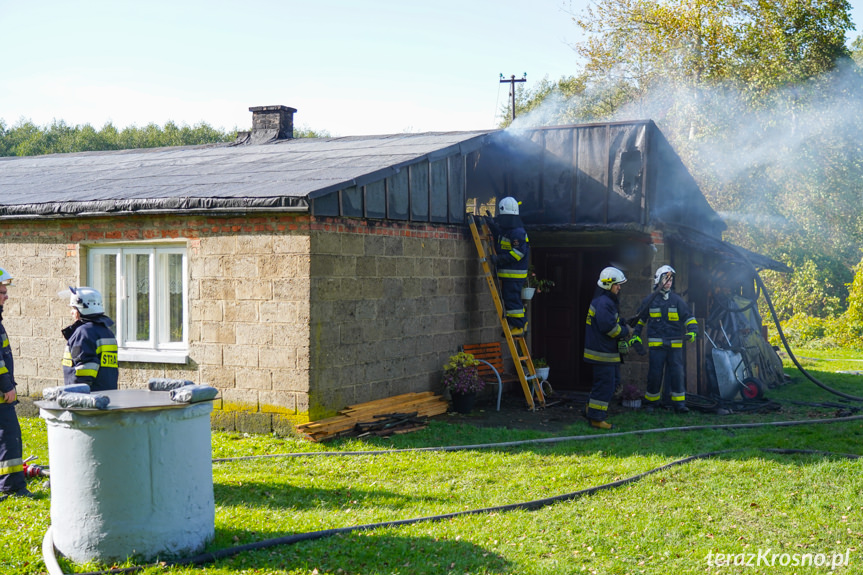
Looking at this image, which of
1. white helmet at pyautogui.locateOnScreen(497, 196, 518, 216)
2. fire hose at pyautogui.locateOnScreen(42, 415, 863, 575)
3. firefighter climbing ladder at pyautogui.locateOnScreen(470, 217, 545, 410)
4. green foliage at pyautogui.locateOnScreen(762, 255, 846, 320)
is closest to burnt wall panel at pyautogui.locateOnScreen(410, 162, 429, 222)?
firefighter climbing ladder at pyautogui.locateOnScreen(470, 217, 545, 410)

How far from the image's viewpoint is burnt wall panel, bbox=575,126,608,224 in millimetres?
13344

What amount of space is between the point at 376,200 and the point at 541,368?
422 centimetres

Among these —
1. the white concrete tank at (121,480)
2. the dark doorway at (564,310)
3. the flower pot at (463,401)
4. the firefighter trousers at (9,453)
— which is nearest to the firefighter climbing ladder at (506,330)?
the flower pot at (463,401)

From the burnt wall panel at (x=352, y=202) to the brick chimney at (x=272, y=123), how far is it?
618cm

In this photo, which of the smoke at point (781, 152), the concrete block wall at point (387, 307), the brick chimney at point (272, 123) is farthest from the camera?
the smoke at point (781, 152)

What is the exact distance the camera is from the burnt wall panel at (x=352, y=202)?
33.0 ft

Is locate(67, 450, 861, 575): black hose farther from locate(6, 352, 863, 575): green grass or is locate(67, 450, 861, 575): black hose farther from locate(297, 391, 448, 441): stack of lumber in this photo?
locate(297, 391, 448, 441): stack of lumber

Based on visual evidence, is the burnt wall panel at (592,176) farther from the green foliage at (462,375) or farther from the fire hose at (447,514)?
the fire hose at (447,514)

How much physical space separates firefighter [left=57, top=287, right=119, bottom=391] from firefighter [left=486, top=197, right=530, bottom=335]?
643 cm

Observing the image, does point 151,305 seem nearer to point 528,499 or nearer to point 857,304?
point 528,499

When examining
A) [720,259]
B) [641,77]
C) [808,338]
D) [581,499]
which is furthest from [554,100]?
[581,499]

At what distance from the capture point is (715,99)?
27234 mm

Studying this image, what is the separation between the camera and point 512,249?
12352 mm

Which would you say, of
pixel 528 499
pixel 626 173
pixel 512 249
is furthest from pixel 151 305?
pixel 626 173
